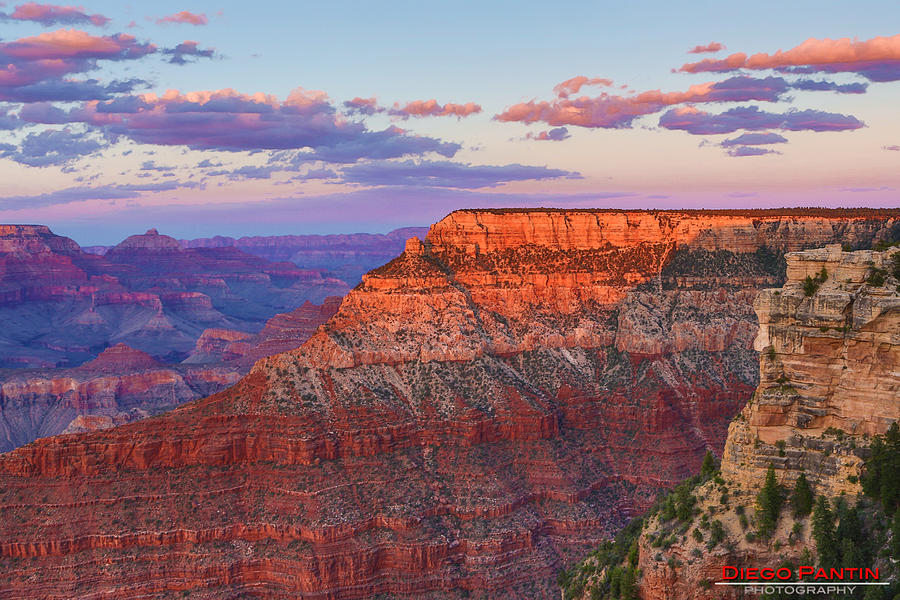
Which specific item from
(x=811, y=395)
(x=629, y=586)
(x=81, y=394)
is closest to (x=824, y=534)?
(x=811, y=395)

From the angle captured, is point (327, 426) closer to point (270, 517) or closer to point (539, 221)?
point (270, 517)

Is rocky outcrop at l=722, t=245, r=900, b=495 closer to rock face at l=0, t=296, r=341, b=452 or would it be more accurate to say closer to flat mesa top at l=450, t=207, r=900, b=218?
flat mesa top at l=450, t=207, r=900, b=218

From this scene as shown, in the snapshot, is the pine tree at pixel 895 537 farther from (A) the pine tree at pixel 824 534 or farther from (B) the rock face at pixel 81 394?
(B) the rock face at pixel 81 394

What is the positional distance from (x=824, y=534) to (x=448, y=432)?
5894 cm

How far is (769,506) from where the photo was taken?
38594 millimetres

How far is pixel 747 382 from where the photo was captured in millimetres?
100375

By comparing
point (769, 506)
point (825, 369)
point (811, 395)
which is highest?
point (825, 369)

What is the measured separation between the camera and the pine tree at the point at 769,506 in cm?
3856

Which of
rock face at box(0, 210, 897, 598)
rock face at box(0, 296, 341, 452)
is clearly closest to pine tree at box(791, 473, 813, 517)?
rock face at box(0, 210, 897, 598)

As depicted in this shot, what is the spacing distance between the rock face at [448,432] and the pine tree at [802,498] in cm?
4538

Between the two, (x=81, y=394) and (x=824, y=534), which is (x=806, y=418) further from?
(x=81, y=394)

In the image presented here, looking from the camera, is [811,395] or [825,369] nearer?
[825,369]

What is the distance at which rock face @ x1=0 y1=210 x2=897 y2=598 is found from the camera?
80.1 meters

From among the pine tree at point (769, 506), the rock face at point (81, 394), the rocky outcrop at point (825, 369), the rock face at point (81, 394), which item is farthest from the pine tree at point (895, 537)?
the rock face at point (81, 394)
